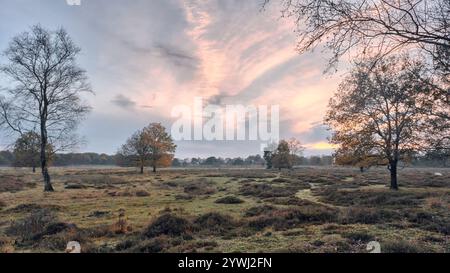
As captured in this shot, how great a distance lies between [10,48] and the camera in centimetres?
2227

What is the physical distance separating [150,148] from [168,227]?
63.0 meters

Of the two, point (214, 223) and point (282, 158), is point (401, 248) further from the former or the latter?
point (282, 158)

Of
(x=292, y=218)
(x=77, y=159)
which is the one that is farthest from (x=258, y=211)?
(x=77, y=159)

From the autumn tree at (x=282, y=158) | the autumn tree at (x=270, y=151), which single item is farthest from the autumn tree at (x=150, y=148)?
the autumn tree at (x=270, y=151)

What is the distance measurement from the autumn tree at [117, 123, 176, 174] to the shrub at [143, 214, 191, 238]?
60.6 meters

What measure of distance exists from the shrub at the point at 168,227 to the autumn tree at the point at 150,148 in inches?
2388

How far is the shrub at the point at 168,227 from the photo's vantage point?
34.7 ft

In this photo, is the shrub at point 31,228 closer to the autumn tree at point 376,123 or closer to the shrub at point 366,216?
the shrub at point 366,216

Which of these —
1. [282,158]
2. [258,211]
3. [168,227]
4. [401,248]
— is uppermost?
[282,158]

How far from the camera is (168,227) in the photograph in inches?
431

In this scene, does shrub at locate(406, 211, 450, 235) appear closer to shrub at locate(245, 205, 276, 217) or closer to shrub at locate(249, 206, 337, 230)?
shrub at locate(249, 206, 337, 230)

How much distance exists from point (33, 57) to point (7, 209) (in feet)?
39.8
